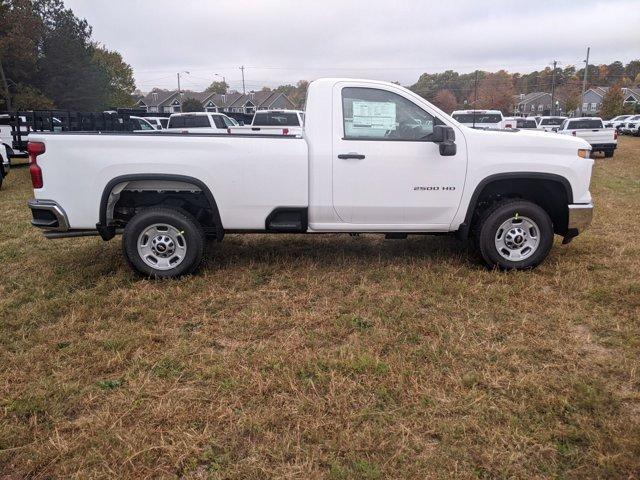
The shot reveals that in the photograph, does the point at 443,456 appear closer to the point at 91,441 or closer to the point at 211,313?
the point at 91,441

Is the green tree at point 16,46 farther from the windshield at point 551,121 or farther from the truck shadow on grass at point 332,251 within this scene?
the truck shadow on grass at point 332,251

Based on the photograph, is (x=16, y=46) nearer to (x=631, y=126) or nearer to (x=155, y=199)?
(x=155, y=199)

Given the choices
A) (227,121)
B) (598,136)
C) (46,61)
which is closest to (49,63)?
(46,61)

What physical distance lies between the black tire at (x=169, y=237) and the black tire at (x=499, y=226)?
2.86 metres

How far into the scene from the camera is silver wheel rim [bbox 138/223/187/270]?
4.94 m

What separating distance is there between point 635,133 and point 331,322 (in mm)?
40564

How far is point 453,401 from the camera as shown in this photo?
297cm

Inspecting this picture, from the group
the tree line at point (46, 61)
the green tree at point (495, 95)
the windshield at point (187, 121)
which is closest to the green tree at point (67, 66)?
the tree line at point (46, 61)

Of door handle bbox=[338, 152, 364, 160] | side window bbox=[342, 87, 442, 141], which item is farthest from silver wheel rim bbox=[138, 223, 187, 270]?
side window bbox=[342, 87, 442, 141]

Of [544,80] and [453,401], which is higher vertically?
[544,80]

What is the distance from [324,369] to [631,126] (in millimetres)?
42062

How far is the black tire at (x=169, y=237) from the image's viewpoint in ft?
15.9

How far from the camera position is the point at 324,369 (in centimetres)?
335

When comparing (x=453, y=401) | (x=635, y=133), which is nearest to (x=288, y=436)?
(x=453, y=401)
